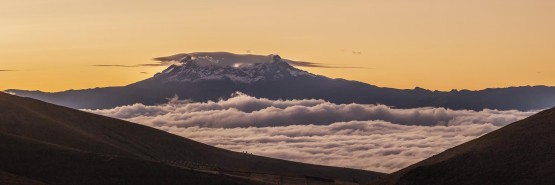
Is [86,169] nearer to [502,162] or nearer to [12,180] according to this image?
[12,180]

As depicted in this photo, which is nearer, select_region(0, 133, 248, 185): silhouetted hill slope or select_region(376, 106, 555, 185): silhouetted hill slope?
select_region(376, 106, 555, 185): silhouetted hill slope

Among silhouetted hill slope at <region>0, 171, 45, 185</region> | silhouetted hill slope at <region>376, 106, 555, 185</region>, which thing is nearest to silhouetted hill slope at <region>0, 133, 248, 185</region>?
silhouetted hill slope at <region>0, 171, 45, 185</region>

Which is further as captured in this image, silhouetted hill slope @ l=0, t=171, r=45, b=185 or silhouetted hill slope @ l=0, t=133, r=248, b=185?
silhouetted hill slope @ l=0, t=133, r=248, b=185

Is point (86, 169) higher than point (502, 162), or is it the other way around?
point (502, 162)

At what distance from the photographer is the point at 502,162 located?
155500 millimetres

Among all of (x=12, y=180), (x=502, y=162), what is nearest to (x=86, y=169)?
(x=12, y=180)

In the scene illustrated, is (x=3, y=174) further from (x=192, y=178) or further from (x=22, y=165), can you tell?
(x=192, y=178)

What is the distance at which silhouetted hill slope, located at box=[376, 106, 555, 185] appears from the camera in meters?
148

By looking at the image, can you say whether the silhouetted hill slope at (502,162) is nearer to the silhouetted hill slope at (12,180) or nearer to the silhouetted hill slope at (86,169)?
the silhouetted hill slope at (86,169)

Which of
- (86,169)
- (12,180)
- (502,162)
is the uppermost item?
(502,162)

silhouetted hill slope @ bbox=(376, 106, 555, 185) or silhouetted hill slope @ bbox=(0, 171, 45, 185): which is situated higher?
silhouetted hill slope @ bbox=(376, 106, 555, 185)

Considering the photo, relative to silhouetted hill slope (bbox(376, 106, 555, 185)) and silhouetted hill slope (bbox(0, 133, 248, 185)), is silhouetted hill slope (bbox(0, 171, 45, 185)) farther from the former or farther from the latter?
silhouetted hill slope (bbox(376, 106, 555, 185))

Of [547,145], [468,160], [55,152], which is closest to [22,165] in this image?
[55,152]

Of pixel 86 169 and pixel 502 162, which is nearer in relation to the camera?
pixel 502 162
